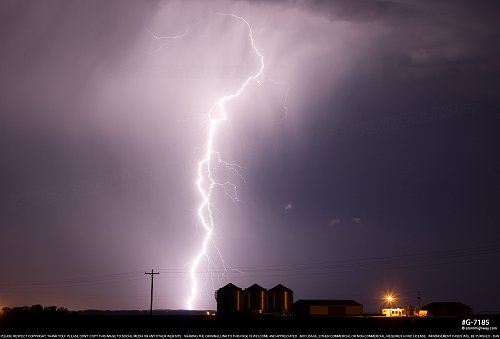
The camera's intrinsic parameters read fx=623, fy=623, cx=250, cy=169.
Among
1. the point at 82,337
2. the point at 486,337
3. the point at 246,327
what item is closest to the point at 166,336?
the point at 82,337

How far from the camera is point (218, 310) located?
7600 cm

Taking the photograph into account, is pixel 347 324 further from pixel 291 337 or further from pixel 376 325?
pixel 291 337

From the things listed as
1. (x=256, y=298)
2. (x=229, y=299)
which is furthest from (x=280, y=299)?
(x=229, y=299)

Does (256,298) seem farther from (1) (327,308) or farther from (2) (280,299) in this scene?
(1) (327,308)

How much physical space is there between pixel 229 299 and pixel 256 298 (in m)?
3.29

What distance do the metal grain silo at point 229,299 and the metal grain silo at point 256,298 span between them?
0.77m

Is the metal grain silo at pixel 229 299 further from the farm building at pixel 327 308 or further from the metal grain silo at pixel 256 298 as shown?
the farm building at pixel 327 308

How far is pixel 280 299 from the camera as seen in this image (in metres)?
76.5

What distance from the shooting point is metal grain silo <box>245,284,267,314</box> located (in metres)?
75.2

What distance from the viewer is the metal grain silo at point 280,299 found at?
75750 mm

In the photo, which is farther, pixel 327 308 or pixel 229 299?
pixel 327 308

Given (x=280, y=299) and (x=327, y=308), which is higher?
(x=280, y=299)

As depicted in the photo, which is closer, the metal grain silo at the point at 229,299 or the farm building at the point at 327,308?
the metal grain silo at the point at 229,299

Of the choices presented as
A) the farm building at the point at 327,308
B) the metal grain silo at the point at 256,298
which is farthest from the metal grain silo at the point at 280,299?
the farm building at the point at 327,308
